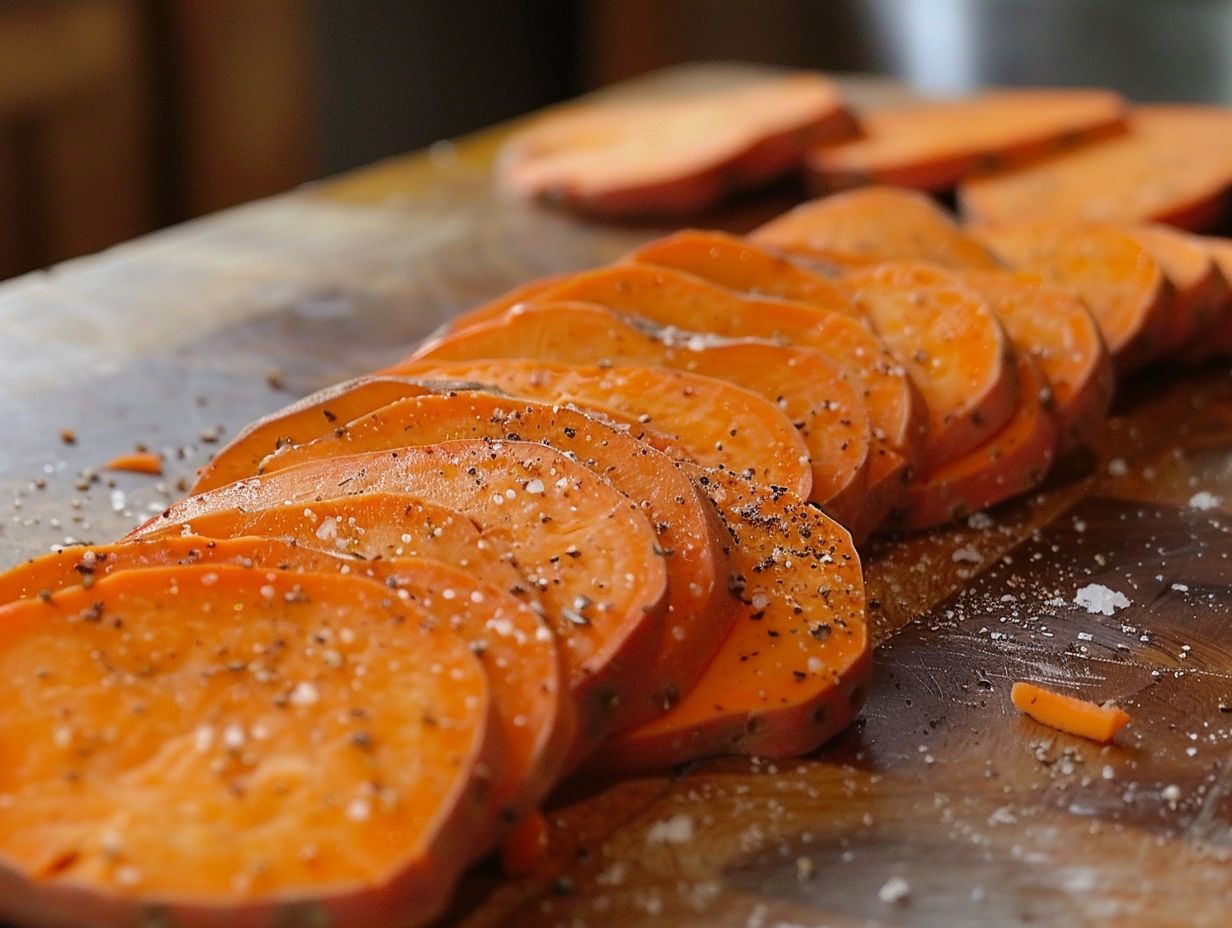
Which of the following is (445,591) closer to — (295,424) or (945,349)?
(295,424)

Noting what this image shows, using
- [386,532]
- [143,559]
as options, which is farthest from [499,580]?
[143,559]

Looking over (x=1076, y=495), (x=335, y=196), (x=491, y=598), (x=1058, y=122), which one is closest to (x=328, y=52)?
(x=335, y=196)

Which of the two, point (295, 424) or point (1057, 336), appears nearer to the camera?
point (295, 424)

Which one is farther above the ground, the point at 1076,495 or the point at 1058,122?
the point at 1058,122

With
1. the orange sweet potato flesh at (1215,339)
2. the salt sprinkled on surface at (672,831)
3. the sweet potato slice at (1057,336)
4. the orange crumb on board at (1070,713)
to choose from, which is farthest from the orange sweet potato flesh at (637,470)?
the orange sweet potato flesh at (1215,339)

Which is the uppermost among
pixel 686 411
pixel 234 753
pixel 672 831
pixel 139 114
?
pixel 686 411

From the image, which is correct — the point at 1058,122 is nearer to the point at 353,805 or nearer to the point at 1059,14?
the point at 1059,14

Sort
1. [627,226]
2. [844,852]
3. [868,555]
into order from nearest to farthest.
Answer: [844,852] → [868,555] → [627,226]

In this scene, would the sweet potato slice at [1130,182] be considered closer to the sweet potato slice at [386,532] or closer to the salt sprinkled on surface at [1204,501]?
the salt sprinkled on surface at [1204,501]
